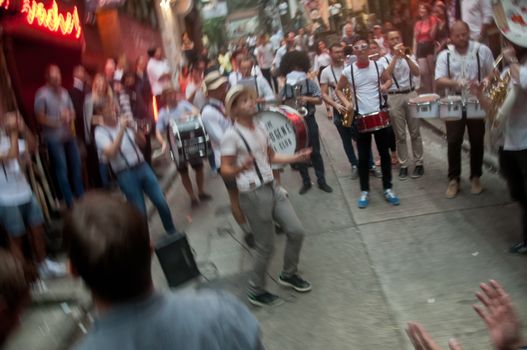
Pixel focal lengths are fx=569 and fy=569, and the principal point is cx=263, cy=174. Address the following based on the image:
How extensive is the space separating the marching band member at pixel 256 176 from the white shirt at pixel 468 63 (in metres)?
2.47

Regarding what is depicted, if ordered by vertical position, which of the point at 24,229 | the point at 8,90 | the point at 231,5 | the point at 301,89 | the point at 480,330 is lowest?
the point at 480,330

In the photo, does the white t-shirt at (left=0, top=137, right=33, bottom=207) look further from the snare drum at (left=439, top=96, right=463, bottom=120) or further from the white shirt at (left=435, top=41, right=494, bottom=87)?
the white shirt at (left=435, top=41, right=494, bottom=87)

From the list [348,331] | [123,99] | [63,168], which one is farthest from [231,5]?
[348,331]

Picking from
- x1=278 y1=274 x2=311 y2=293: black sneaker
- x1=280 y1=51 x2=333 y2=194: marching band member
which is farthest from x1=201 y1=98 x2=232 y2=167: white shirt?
x1=278 y1=274 x2=311 y2=293: black sneaker

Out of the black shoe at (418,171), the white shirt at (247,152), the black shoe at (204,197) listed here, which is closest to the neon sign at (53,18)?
the black shoe at (204,197)

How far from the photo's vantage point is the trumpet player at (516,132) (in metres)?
4.29

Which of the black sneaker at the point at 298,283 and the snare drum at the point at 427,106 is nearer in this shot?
the black sneaker at the point at 298,283

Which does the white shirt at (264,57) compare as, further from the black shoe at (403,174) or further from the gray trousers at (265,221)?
the gray trousers at (265,221)

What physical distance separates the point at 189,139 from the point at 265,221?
3.04 metres

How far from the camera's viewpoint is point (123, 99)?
975 centimetres

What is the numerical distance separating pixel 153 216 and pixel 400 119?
3661mm

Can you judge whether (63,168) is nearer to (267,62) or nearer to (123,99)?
(123,99)

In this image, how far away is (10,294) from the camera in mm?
2127

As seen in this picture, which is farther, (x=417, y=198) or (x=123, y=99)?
(x=123, y=99)
